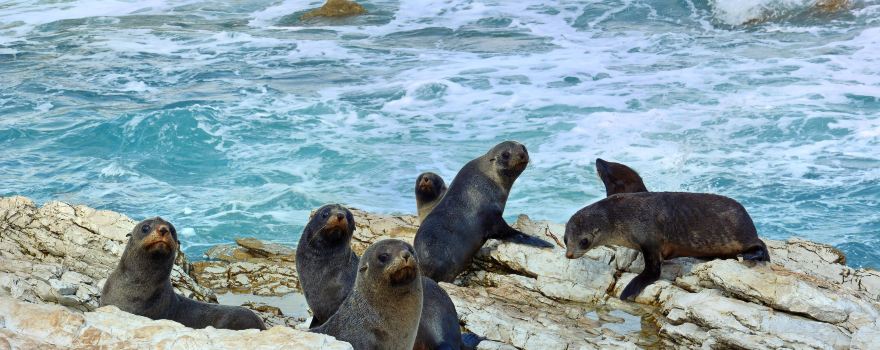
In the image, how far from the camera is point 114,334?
17.6 ft

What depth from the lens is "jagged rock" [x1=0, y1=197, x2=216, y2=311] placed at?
8.79m

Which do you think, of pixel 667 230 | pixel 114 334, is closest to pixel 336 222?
pixel 667 230

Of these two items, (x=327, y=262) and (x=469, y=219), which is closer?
(x=327, y=262)

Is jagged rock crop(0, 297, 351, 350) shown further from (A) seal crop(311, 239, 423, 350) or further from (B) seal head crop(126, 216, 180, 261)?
(B) seal head crop(126, 216, 180, 261)

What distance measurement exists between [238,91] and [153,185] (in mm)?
5929

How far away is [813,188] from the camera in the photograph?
16188 mm

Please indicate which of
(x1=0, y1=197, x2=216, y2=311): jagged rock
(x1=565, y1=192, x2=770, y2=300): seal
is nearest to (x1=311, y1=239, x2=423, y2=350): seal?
(x1=0, y1=197, x2=216, y2=311): jagged rock

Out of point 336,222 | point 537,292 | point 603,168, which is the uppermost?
point 336,222

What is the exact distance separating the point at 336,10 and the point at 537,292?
79.9 ft

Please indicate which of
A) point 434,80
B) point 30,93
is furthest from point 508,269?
point 30,93

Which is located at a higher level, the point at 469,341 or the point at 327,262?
the point at 327,262

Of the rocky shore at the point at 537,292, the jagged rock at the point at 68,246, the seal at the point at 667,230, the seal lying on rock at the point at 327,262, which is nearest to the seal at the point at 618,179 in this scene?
the rocky shore at the point at 537,292

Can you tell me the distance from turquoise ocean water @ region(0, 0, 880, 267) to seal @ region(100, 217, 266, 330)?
6563 millimetres

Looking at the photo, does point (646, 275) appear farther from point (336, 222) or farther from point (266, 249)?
point (266, 249)
